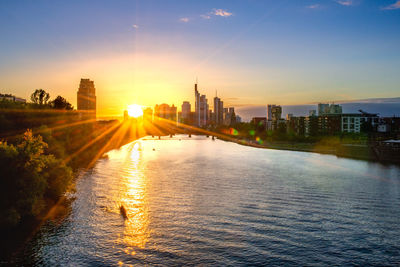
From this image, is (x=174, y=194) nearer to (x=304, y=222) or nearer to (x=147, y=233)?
(x=147, y=233)

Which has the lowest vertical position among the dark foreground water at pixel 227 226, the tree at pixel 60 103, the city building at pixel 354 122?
the dark foreground water at pixel 227 226

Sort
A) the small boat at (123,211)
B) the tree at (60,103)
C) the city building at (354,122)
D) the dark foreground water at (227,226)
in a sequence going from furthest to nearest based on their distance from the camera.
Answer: the city building at (354,122)
the tree at (60,103)
the small boat at (123,211)
the dark foreground water at (227,226)

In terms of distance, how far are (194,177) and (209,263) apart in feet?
109

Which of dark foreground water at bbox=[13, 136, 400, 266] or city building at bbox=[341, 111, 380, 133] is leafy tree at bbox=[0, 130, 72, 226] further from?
city building at bbox=[341, 111, 380, 133]

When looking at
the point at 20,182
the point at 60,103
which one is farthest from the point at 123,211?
the point at 60,103

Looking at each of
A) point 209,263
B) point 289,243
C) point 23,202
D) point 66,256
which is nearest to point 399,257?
point 289,243

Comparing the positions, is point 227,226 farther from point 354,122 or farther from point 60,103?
point 354,122

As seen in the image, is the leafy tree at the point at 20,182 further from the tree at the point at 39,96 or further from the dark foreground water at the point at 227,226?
the tree at the point at 39,96

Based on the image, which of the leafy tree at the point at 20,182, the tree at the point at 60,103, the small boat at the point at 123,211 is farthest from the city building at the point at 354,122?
the leafy tree at the point at 20,182

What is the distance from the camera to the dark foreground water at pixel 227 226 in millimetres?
23016

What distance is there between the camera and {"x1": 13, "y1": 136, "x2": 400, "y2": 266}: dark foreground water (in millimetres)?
23016

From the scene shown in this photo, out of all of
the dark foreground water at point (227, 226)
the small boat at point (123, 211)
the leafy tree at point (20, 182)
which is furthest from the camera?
the small boat at point (123, 211)

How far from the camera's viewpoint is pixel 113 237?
26562mm

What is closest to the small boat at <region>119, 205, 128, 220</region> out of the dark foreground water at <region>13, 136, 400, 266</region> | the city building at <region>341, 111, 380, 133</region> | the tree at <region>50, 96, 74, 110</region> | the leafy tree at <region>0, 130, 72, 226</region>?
the dark foreground water at <region>13, 136, 400, 266</region>
